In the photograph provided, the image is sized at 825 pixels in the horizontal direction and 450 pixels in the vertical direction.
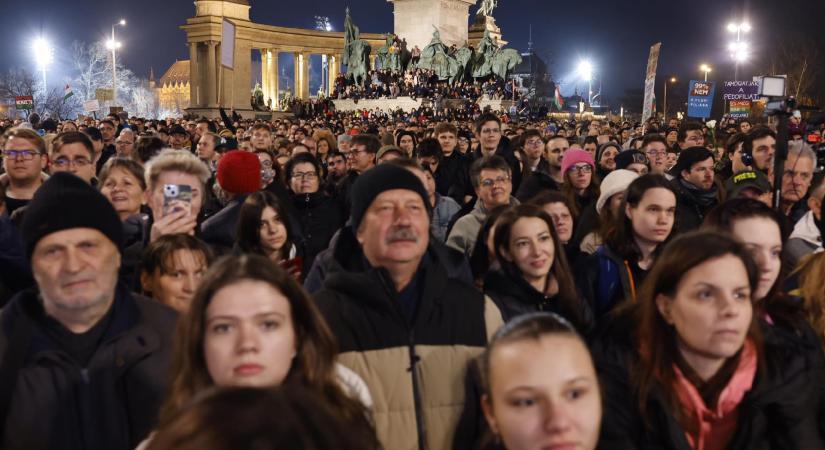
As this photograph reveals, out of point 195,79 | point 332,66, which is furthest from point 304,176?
point 332,66

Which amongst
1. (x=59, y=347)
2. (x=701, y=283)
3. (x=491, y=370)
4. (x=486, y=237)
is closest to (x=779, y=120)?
(x=486, y=237)

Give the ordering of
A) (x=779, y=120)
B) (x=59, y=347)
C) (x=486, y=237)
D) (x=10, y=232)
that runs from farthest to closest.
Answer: (x=779, y=120)
(x=486, y=237)
(x=10, y=232)
(x=59, y=347)

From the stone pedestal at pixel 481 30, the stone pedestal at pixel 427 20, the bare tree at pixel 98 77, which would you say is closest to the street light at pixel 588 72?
the stone pedestal at pixel 481 30

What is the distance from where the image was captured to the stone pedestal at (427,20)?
47469 mm

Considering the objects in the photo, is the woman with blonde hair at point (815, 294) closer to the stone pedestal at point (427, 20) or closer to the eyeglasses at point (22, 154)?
the eyeglasses at point (22, 154)

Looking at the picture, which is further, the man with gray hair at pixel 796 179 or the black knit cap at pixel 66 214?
the man with gray hair at pixel 796 179

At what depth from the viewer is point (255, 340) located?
3.03 meters

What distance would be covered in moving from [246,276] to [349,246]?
1.26 m

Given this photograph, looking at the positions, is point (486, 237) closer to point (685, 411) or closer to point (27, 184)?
point (685, 411)

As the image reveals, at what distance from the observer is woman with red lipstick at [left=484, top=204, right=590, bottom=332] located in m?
4.78

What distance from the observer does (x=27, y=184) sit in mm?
7289

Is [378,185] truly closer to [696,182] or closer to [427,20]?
[696,182]

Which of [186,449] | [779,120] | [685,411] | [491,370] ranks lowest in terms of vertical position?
[685,411]

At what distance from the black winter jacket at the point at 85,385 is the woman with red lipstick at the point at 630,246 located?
2793mm
